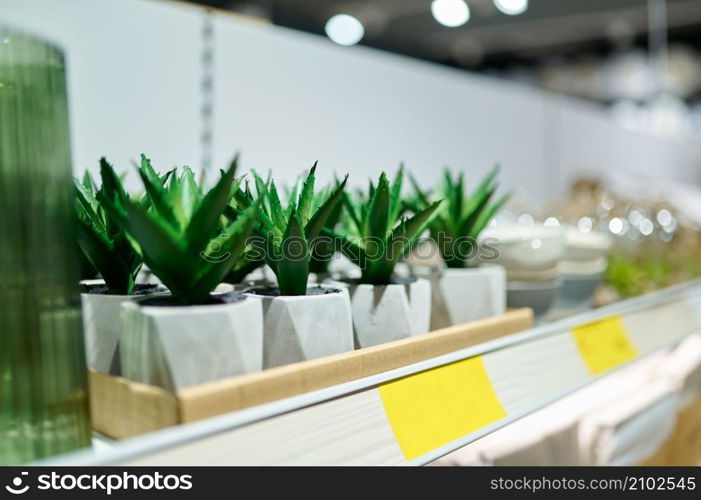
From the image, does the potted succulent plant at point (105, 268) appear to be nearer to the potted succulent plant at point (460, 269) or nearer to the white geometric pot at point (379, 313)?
the white geometric pot at point (379, 313)

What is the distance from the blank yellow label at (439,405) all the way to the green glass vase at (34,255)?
18cm

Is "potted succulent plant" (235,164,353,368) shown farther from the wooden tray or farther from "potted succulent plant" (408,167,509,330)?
"potted succulent plant" (408,167,509,330)

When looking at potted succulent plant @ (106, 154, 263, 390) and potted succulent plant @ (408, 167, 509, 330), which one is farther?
potted succulent plant @ (408, 167, 509, 330)

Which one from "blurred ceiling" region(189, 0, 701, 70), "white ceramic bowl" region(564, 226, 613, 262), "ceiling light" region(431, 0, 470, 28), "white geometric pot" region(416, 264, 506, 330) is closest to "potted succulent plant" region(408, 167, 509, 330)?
"white geometric pot" region(416, 264, 506, 330)

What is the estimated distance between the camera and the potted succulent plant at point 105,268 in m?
0.37

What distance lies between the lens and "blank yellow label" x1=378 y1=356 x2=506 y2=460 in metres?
0.39


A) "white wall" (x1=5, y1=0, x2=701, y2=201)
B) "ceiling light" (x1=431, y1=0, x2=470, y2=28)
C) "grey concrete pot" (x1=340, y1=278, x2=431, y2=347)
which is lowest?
"grey concrete pot" (x1=340, y1=278, x2=431, y2=347)

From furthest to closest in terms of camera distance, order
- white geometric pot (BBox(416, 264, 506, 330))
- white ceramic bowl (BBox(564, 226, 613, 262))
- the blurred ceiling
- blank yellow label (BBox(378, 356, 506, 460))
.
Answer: the blurred ceiling
white ceramic bowl (BBox(564, 226, 613, 262))
white geometric pot (BBox(416, 264, 506, 330))
blank yellow label (BBox(378, 356, 506, 460))

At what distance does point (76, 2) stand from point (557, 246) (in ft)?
1.78

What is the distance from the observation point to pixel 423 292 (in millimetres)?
483

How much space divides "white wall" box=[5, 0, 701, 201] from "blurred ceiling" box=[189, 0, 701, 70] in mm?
1659

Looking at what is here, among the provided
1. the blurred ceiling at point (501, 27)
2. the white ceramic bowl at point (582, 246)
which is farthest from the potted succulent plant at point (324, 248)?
the blurred ceiling at point (501, 27)
